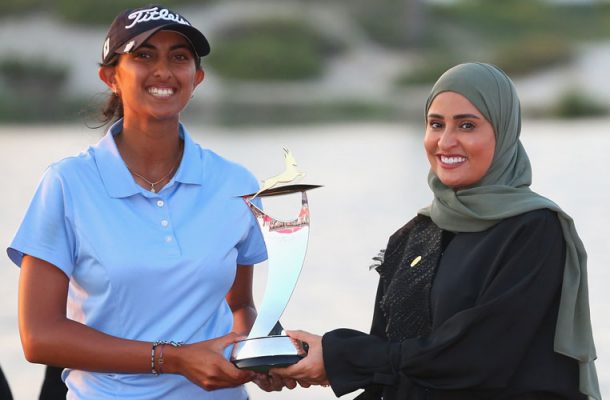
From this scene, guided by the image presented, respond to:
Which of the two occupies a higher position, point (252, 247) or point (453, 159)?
point (453, 159)

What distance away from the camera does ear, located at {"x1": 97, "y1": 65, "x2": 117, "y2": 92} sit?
2.63 meters

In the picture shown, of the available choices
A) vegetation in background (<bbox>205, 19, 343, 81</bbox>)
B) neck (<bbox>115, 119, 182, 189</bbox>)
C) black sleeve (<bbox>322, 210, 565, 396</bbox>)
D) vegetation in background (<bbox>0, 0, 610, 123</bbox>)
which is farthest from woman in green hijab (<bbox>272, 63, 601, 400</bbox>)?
vegetation in background (<bbox>205, 19, 343, 81</bbox>)

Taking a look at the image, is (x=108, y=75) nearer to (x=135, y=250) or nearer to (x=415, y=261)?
(x=135, y=250)

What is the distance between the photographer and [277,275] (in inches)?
104

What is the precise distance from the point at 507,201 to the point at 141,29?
2.47 ft

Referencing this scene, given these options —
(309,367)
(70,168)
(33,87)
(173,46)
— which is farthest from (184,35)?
(33,87)

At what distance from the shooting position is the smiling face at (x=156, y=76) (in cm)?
256

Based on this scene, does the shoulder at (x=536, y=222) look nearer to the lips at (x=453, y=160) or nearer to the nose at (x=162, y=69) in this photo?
the lips at (x=453, y=160)

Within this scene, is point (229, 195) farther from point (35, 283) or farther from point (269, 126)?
point (269, 126)

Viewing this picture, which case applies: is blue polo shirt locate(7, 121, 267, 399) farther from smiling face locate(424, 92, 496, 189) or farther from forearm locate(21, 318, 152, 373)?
smiling face locate(424, 92, 496, 189)

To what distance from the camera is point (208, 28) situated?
1827 centimetres

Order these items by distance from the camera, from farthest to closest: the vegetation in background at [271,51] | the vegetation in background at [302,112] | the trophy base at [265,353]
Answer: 1. the vegetation in background at [271,51]
2. the vegetation in background at [302,112]
3. the trophy base at [265,353]

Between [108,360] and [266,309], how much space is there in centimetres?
33

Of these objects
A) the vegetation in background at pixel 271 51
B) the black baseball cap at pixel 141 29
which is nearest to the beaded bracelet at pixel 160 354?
the black baseball cap at pixel 141 29
